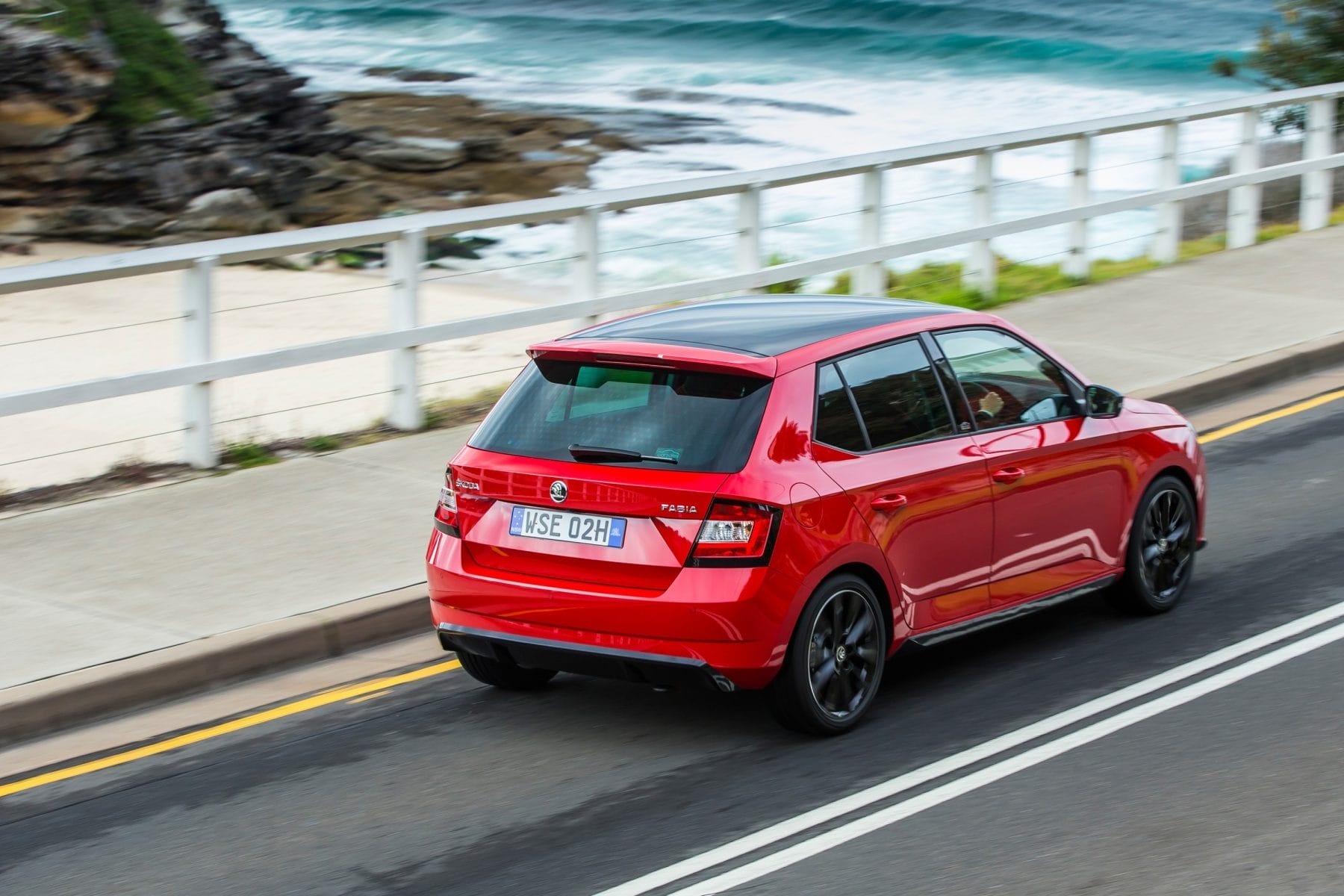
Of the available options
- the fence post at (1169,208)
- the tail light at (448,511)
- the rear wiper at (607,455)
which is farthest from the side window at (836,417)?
the fence post at (1169,208)

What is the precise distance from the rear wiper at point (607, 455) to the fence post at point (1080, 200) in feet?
34.2

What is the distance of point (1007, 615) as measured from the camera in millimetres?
7422

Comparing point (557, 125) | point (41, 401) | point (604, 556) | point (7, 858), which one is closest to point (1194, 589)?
point (604, 556)

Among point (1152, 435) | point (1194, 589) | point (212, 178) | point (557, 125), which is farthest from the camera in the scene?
point (557, 125)

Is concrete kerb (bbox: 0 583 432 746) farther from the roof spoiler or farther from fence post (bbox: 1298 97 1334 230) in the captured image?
fence post (bbox: 1298 97 1334 230)

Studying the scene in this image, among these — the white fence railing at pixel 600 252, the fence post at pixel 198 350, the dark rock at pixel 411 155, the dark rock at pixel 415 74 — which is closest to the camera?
the white fence railing at pixel 600 252

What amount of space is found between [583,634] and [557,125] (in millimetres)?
42888

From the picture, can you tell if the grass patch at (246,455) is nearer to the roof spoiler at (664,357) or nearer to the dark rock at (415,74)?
the roof spoiler at (664,357)

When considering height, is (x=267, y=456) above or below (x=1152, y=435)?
below

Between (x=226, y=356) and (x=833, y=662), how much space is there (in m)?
11.9

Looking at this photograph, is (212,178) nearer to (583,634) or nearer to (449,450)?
(449,450)

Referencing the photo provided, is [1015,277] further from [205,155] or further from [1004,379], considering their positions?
[205,155]

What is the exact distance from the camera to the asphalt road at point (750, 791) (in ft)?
18.1

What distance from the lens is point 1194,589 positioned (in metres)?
8.64
